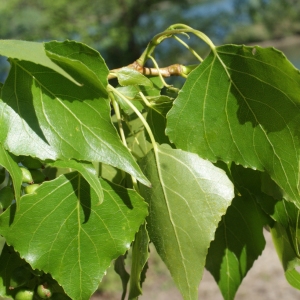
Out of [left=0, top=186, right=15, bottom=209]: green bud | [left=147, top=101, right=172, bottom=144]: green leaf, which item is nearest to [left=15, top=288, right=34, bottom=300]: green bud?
[left=0, top=186, right=15, bottom=209]: green bud

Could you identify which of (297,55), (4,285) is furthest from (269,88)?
(297,55)

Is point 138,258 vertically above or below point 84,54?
below

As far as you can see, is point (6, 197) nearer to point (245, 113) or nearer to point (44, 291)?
point (44, 291)

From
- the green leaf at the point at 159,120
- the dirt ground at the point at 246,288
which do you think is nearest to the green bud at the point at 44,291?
the green leaf at the point at 159,120

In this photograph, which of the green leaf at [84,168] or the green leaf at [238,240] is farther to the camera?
the green leaf at [238,240]

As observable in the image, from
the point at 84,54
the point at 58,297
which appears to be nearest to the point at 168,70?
the point at 84,54

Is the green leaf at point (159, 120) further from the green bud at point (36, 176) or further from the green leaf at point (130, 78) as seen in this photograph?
the green bud at point (36, 176)
